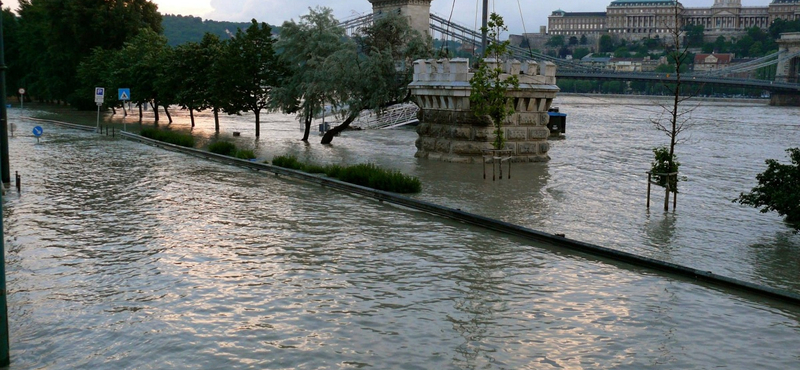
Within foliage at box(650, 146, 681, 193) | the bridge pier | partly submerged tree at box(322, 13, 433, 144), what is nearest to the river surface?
foliage at box(650, 146, 681, 193)

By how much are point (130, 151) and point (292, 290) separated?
84.8ft

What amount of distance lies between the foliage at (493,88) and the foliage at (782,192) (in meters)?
11.9

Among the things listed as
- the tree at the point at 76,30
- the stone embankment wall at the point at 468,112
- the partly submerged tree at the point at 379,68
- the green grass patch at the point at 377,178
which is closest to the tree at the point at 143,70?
the tree at the point at 76,30

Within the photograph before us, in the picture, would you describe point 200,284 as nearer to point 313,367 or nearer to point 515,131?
point 313,367

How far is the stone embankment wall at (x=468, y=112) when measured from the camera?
3170 cm

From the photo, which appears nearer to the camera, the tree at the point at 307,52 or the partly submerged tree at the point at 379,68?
the partly submerged tree at the point at 379,68

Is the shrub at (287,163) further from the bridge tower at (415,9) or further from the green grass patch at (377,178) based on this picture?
the bridge tower at (415,9)

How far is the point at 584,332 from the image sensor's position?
32.3ft

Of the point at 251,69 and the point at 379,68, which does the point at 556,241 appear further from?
the point at 251,69

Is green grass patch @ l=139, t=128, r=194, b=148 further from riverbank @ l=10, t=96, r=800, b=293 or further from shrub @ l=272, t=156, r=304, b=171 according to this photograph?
shrub @ l=272, t=156, r=304, b=171

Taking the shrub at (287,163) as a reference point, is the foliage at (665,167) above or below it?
above

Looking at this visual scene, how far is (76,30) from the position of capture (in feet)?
268

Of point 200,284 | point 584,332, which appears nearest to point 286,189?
point 200,284

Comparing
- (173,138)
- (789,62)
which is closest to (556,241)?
(173,138)
